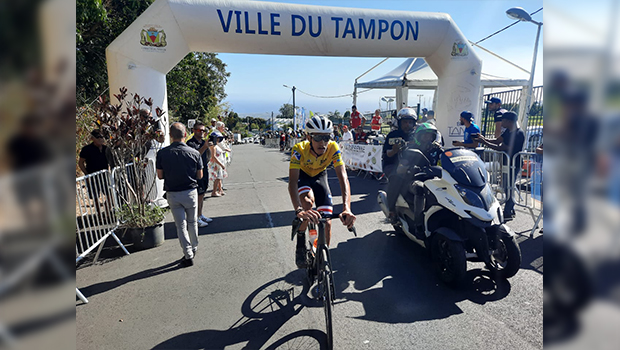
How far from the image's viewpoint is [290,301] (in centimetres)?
384

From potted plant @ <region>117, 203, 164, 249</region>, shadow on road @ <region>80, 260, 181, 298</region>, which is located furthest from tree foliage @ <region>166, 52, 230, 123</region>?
shadow on road @ <region>80, 260, 181, 298</region>

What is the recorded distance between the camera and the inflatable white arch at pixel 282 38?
705 cm

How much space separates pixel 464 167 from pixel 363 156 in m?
7.89

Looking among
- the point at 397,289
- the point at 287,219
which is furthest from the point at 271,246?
the point at 397,289

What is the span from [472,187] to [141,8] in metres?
12.9

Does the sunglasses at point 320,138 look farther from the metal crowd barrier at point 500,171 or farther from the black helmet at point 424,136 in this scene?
the metal crowd barrier at point 500,171

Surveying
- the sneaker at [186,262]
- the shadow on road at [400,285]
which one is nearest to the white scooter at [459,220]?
the shadow on road at [400,285]

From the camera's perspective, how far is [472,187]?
3.97 m

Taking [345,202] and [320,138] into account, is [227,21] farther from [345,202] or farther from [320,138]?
[345,202]

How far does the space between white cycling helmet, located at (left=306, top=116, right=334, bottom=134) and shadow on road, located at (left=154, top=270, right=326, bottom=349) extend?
186 centimetres

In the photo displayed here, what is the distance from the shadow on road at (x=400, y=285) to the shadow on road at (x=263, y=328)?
21.7 inches

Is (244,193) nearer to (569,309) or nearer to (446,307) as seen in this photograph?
(446,307)

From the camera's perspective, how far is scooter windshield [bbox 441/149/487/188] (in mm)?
4012

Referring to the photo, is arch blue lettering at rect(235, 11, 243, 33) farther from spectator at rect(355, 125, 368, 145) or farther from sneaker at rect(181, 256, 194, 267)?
spectator at rect(355, 125, 368, 145)
